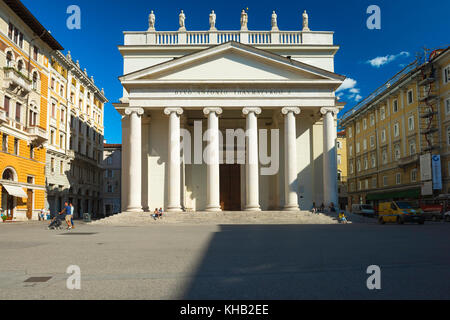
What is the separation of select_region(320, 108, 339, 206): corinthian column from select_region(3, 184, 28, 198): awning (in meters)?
27.1

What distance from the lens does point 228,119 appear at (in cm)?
4141

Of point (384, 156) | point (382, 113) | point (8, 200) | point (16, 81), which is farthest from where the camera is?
point (382, 113)

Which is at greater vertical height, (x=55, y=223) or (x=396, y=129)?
(x=396, y=129)

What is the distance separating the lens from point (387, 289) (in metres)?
6.43

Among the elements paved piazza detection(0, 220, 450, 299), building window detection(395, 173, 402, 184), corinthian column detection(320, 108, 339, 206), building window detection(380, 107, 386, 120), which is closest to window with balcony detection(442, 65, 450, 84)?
building window detection(395, 173, 402, 184)

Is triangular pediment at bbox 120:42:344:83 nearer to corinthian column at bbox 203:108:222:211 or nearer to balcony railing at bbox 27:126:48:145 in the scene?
corinthian column at bbox 203:108:222:211

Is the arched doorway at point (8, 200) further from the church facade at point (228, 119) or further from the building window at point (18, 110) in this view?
the church facade at point (228, 119)

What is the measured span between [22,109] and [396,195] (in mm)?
42860

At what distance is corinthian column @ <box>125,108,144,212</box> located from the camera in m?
34.7

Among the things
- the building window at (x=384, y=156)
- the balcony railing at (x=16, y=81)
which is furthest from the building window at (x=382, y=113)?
the balcony railing at (x=16, y=81)

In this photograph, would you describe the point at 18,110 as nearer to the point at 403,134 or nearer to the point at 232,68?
the point at 232,68

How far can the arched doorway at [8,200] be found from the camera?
121 ft

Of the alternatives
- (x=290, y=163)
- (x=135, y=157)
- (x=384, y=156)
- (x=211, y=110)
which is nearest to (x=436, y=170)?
(x=384, y=156)
